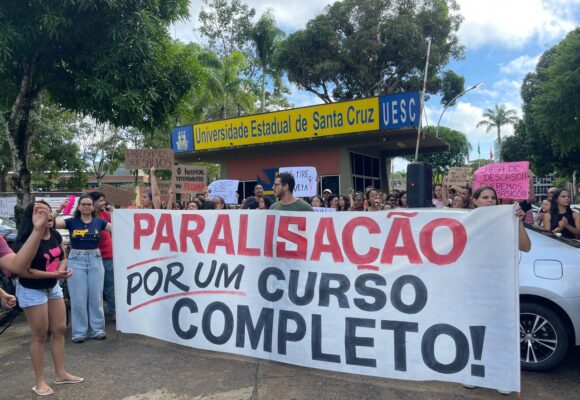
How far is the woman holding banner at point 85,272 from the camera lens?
5.14 meters

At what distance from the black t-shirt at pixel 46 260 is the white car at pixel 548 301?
4.08 meters

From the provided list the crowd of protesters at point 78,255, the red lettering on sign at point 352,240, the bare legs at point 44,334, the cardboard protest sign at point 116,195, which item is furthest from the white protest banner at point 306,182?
the bare legs at point 44,334

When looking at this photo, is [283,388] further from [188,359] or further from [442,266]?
[442,266]

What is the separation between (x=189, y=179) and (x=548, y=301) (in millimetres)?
6669

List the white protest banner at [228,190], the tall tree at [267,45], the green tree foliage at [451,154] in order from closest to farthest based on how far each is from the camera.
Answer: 1. the white protest banner at [228,190]
2. the tall tree at [267,45]
3. the green tree foliage at [451,154]

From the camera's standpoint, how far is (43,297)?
377 centimetres

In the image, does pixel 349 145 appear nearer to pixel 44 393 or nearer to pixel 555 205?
pixel 555 205

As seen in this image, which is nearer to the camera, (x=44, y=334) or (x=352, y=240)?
(x=44, y=334)

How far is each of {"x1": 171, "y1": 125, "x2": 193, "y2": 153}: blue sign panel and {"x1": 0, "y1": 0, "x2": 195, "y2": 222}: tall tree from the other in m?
10.9

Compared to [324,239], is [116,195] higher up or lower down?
higher up

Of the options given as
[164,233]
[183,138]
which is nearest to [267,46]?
[183,138]

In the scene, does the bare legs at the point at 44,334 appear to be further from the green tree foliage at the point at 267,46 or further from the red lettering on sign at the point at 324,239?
the green tree foliage at the point at 267,46

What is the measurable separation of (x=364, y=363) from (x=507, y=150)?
138 feet

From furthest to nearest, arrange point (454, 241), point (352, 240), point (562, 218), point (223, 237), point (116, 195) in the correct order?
point (116, 195)
point (562, 218)
point (223, 237)
point (352, 240)
point (454, 241)
